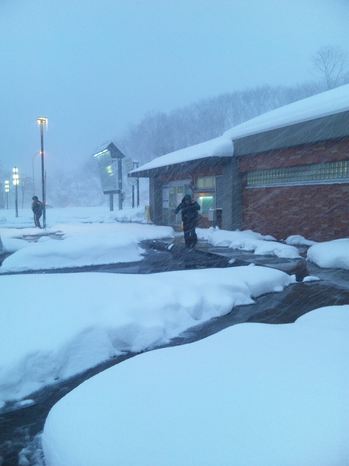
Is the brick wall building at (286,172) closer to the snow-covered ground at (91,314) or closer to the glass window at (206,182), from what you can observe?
the glass window at (206,182)

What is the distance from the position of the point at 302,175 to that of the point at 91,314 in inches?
380

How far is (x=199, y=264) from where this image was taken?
381 inches

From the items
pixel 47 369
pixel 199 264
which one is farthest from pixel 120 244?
pixel 47 369

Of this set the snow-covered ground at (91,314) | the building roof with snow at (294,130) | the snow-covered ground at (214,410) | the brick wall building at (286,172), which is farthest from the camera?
the brick wall building at (286,172)

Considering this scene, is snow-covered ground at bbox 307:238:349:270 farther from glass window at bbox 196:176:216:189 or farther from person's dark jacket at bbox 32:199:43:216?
person's dark jacket at bbox 32:199:43:216

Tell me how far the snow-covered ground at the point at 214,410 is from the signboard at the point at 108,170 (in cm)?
3581

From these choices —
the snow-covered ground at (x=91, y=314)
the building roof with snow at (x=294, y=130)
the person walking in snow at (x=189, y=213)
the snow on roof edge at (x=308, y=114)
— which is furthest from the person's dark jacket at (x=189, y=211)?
the snow-covered ground at (x=91, y=314)

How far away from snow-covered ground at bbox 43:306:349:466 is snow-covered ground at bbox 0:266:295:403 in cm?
92

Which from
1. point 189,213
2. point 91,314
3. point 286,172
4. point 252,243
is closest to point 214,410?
point 91,314

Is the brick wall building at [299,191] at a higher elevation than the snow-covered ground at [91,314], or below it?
higher

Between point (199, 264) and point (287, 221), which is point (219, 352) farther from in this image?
point (287, 221)

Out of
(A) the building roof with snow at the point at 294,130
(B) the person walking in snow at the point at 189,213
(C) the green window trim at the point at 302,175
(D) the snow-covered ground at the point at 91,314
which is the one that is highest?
(A) the building roof with snow at the point at 294,130

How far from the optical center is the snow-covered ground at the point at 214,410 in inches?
82.4

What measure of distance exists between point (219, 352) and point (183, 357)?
309 millimetres
